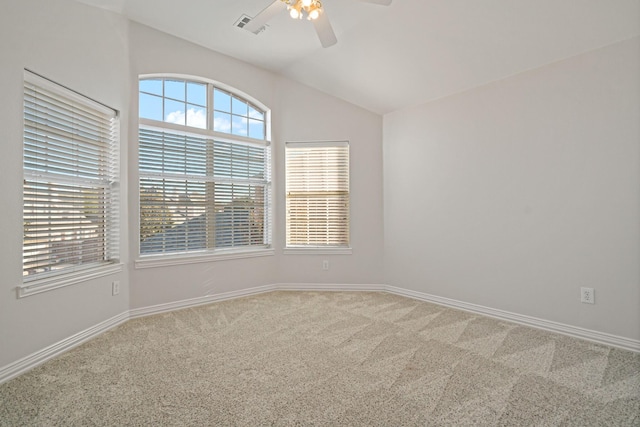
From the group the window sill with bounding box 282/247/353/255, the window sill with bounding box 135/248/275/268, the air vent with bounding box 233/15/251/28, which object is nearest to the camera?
the air vent with bounding box 233/15/251/28

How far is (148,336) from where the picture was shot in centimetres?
294

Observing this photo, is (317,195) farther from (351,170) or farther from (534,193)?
(534,193)

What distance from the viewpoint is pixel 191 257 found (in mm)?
3859

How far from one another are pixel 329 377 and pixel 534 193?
2460 mm

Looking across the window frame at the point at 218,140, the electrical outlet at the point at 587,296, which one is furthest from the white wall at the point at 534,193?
the window frame at the point at 218,140

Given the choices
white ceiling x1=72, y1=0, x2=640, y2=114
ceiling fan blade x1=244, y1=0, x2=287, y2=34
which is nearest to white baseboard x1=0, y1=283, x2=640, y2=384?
white ceiling x1=72, y1=0, x2=640, y2=114

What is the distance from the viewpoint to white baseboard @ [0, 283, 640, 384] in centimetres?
242

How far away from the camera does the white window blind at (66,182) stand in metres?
2.51

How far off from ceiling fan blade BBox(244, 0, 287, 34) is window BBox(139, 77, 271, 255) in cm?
168

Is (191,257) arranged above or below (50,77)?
below

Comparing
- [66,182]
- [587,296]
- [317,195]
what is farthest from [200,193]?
[587,296]

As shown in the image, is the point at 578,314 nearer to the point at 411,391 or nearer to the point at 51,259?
the point at 411,391

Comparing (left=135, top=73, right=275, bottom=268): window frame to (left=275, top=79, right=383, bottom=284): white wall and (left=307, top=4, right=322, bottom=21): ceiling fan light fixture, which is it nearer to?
(left=275, top=79, right=383, bottom=284): white wall

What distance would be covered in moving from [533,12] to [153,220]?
396 cm
